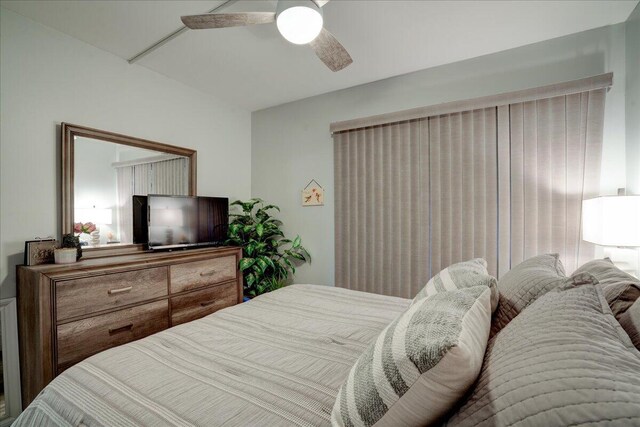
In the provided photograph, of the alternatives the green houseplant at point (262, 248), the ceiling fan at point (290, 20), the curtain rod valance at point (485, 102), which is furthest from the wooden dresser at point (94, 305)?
the curtain rod valance at point (485, 102)

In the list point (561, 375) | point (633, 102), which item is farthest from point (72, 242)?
point (633, 102)

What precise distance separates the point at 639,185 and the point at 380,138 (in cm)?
186

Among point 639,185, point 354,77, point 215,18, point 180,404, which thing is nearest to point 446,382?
point 180,404

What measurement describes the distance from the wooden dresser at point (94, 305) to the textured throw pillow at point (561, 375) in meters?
2.16

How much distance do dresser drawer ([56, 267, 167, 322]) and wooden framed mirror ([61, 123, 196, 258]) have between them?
52 centimetres

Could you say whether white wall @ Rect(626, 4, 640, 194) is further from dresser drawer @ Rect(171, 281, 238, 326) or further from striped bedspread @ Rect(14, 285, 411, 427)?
dresser drawer @ Rect(171, 281, 238, 326)

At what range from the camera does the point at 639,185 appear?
1.78 meters

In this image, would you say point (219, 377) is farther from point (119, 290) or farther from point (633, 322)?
point (119, 290)

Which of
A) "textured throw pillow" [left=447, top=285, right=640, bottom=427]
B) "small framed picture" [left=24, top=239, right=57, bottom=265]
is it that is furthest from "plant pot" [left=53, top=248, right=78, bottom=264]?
"textured throw pillow" [left=447, top=285, right=640, bottom=427]

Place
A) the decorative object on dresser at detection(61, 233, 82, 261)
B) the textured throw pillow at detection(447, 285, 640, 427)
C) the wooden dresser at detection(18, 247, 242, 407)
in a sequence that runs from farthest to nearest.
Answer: the decorative object on dresser at detection(61, 233, 82, 261)
the wooden dresser at detection(18, 247, 242, 407)
the textured throw pillow at detection(447, 285, 640, 427)

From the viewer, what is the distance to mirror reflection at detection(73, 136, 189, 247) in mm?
2232

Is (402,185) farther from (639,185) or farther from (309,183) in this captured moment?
(639,185)

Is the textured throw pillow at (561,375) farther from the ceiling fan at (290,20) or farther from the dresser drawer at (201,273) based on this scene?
the dresser drawer at (201,273)

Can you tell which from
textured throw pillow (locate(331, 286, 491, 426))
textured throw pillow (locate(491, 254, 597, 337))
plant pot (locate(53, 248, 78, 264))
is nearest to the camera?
textured throw pillow (locate(331, 286, 491, 426))
